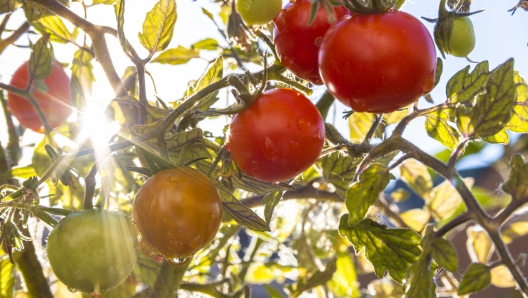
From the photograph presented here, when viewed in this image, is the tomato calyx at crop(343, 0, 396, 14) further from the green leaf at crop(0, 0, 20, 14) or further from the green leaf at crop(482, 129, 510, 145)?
the green leaf at crop(0, 0, 20, 14)

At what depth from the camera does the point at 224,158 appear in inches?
23.4

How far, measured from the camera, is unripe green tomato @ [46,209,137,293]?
1.88 feet

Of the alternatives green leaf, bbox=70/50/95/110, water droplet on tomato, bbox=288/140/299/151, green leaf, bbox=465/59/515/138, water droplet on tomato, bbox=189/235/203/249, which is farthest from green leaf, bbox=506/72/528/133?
green leaf, bbox=70/50/95/110

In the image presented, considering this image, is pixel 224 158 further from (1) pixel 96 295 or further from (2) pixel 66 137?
(2) pixel 66 137

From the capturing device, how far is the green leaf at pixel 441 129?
27.2 inches

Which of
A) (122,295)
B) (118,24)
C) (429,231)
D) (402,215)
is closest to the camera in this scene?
(429,231)

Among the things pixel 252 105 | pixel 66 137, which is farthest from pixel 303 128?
pixel 66 137

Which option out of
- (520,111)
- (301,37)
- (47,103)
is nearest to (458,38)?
(520,111)

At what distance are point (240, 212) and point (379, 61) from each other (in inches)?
11.0

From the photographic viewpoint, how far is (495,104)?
0.48 m

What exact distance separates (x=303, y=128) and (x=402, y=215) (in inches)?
31.4

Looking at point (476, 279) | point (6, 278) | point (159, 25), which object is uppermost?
point (159, 25)

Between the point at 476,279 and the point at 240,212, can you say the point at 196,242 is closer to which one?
the point at 240,212

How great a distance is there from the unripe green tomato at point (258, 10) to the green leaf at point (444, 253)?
0.31 m
